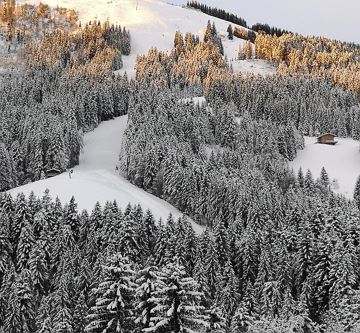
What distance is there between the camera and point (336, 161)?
426ft

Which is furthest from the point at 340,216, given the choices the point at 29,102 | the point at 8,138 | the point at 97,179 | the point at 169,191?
the point at 29,102

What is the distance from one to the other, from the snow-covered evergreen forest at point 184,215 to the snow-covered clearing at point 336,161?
4.67 meters

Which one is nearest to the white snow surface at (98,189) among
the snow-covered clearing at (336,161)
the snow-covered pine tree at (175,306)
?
the snow-covered clearing at (336,161)

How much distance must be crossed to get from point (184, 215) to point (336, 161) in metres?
68.7

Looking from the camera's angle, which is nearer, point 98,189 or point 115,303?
point 115,303

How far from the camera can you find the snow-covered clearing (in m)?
118

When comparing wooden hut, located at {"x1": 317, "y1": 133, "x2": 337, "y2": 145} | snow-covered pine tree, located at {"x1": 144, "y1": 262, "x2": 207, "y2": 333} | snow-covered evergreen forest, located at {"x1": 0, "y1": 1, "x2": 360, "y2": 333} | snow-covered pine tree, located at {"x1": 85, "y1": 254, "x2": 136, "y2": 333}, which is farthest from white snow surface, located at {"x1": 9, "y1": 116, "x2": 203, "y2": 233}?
wooden hut, located at {"x1": 317, "y1": 133, "x2": 337, "y2": 145}

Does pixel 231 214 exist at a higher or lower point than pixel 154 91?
lower

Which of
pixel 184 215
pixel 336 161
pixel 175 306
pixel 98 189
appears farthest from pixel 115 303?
pixel 336 161

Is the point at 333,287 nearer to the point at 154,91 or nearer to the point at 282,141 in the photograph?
the point at 282,141

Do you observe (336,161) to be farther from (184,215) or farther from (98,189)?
(98,189)

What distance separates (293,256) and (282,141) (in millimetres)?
70181

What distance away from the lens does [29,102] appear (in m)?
145

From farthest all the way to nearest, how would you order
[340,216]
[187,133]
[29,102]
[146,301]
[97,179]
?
[29,102] → [187,133] → [97,179] → [340,216] → [146,301]
